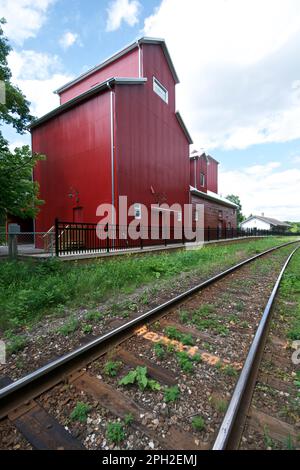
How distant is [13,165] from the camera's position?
26.0ft

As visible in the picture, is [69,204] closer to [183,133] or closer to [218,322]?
[183,133]

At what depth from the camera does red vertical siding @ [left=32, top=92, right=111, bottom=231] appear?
1191 cm

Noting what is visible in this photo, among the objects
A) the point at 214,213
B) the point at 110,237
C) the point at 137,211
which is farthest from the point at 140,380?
the point at 214,213

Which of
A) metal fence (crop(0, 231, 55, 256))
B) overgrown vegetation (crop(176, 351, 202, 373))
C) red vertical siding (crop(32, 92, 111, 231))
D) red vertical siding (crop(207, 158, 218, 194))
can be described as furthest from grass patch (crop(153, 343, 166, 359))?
red vertical siding (crop(207, 158, 218, 194))

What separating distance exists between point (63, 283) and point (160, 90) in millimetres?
14580

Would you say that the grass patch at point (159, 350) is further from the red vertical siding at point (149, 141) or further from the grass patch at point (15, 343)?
the red vertical siding at point (149, 141)

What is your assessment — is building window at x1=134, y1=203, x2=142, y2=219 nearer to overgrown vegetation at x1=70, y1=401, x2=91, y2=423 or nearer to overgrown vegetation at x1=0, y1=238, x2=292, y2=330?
overgrown vegetation at x1=0, y1=238, x2=292, y2=330

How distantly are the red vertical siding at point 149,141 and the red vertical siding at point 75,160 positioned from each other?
0.86 metres

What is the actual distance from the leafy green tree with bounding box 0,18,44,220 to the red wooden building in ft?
10.9

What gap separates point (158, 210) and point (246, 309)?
1049 centimetres

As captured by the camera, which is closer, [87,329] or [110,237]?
[87,329]

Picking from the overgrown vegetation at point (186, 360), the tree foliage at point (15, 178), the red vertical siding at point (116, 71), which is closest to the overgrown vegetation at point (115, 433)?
the overgrown vegetation at point (186, 360)

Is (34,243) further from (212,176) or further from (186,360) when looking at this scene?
(212,176)

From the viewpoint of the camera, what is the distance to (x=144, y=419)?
194 cm
